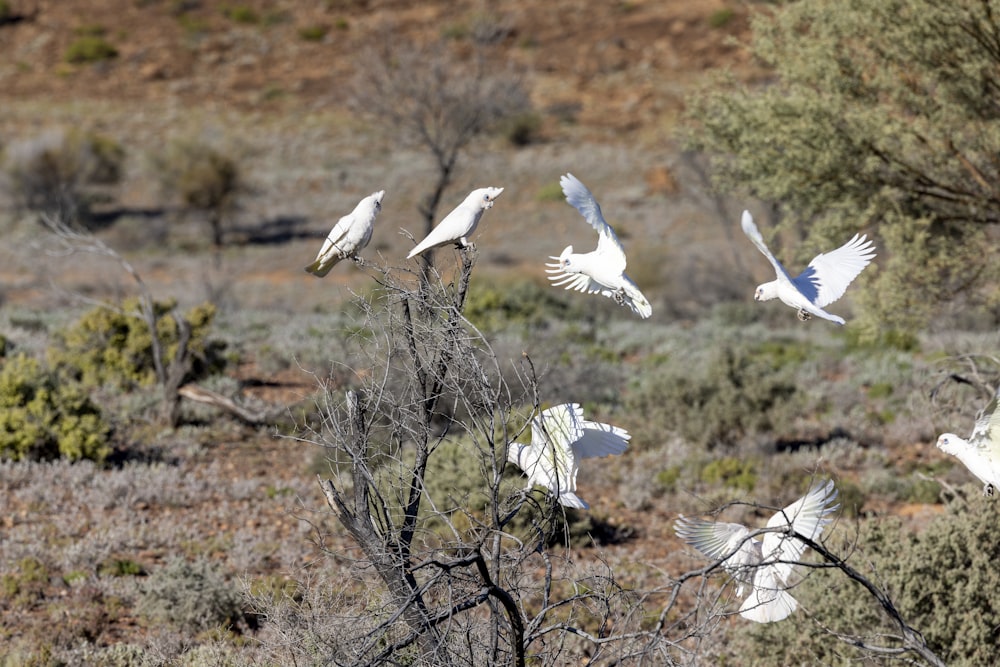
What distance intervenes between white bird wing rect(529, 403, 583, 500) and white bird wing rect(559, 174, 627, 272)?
56cm

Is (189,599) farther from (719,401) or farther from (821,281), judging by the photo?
(719,401)

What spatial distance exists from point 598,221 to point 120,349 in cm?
947

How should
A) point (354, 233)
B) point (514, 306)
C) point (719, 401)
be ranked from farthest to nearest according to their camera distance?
point (514, 306), point (719, 401), point (354, 233)

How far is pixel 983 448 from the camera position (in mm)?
3988

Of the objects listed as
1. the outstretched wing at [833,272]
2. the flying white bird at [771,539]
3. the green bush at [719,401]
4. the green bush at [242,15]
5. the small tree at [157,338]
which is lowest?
the green bush at [242,15]

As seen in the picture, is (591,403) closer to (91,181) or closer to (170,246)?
(170,246)

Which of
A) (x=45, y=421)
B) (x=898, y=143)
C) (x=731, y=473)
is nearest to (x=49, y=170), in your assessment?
(x=45, y=421)

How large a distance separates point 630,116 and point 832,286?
40213 millimetres

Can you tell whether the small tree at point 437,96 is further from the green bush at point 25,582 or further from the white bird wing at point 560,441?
the white bird wing at point 560,441

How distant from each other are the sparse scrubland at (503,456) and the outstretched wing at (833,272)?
79 centimetres

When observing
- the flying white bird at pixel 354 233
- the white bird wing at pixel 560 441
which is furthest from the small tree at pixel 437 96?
the white bird wing at pixel 560 441

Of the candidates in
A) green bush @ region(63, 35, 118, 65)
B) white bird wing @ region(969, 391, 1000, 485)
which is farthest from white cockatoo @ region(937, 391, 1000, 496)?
green bush @ region(63, 35, 118, 65)

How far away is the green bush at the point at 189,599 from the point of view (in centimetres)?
623

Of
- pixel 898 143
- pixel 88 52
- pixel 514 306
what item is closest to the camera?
pixel 898 143
